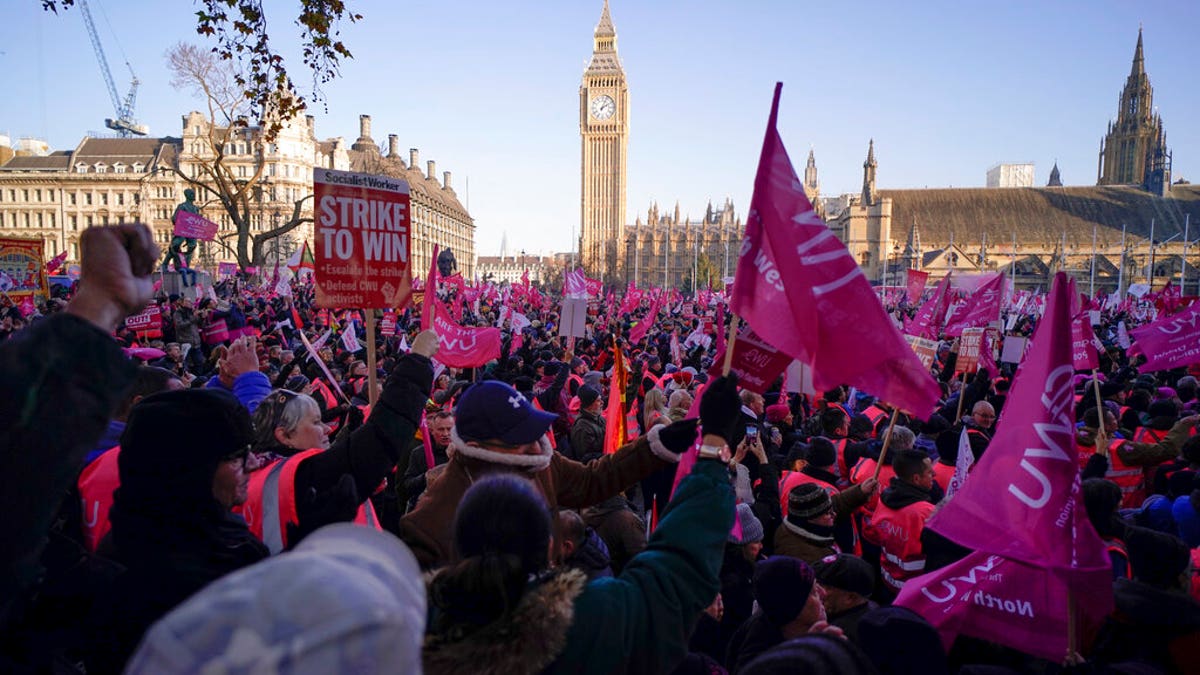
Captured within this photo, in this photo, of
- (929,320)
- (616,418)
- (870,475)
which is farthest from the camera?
(929,320)

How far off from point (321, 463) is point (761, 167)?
1.90 meters

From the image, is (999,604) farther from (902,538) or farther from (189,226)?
(189,226)

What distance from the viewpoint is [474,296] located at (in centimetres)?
2236

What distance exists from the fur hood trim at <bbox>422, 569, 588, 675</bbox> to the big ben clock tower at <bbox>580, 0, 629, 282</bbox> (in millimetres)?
89814

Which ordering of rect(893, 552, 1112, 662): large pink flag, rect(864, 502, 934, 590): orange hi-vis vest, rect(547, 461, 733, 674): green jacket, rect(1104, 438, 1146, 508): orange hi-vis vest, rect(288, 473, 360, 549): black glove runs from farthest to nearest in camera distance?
rect(1104, 438, 1146, 508): orange hi-vis vest → rect(864, 502, 934, 590): orange hi-vis vest → rect(893, 552, 1112, 662): large pink flag → rect(288, 473, 360, 549): black glove → rect(547, 461, 733, 674): green jacket

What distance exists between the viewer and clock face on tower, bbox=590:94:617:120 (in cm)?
9262

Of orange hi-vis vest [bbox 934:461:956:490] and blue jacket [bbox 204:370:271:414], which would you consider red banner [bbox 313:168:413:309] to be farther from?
orange hi-vis vest [bbox 934:461:956:490]

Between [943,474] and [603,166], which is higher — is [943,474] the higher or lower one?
the lower one

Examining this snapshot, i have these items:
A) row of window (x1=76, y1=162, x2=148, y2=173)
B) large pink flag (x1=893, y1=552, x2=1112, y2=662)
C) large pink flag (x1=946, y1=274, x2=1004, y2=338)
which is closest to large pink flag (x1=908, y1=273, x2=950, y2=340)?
large pink flag (x1=946, y1=274, x2=1004, y2=338)

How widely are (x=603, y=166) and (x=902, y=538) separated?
301 feet

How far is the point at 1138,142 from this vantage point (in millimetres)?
84312

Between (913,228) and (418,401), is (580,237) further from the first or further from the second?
(418,401)

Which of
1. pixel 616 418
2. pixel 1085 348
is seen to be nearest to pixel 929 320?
pixel 1085 348

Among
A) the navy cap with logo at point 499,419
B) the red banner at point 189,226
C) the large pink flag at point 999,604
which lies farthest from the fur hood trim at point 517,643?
the red banner at point 189,226
